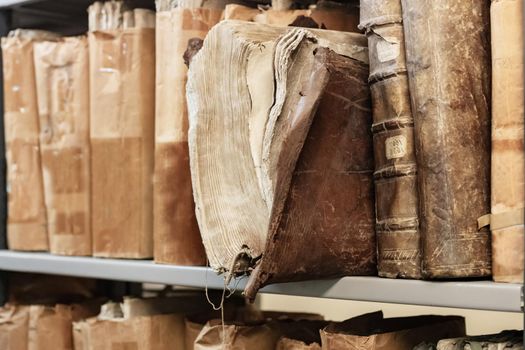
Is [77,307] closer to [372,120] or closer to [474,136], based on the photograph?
[372,120]

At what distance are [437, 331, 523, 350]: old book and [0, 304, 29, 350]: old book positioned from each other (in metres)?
0.85

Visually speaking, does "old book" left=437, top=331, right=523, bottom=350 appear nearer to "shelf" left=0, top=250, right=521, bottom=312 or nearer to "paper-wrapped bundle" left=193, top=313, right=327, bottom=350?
"shelf" left=0, top=250, right=521, bottom=312

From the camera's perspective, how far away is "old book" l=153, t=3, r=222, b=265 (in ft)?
4.20

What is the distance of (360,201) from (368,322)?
0.19m

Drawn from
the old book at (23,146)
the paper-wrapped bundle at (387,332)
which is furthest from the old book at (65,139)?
the paper-wrapped bundle at (387,332)

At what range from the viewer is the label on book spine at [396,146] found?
3.26ft

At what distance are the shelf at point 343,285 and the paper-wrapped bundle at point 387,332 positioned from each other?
0.19 ft

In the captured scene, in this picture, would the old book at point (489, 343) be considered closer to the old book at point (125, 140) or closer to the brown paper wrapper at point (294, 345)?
the brown paper wrapper at point (294, 345)

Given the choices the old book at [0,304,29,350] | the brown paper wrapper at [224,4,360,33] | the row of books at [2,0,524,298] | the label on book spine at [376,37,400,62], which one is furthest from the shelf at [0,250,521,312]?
the brown paper wrapper at [224,4,360,33]

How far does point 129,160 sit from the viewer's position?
4.56 ft

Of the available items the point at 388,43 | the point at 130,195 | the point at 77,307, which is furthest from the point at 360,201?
the point at 77,307

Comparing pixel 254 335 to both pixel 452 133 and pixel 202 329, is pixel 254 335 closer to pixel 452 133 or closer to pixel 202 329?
pixel 202 329

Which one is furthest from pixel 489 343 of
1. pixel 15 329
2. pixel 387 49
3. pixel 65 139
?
pixel 15 329

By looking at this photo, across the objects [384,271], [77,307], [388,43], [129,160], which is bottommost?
[77,307]
